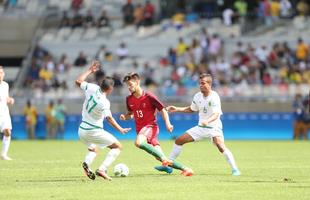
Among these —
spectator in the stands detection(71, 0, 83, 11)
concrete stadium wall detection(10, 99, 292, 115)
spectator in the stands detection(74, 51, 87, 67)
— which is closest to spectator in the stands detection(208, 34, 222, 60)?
concrete stadium wall detection(10, 99, 292, 115)

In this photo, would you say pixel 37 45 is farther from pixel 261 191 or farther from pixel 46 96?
pixel 261 191

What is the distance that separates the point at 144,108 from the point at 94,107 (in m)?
1.58

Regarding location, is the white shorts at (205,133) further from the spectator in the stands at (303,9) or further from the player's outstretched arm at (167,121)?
the spectator in the stands at (303,9)

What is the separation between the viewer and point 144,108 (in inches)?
766

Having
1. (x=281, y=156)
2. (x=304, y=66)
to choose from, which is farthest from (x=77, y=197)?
(x=304, y=66)

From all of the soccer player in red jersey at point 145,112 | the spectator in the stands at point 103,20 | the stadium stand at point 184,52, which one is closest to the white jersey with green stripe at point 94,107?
the soccer player in red jersey at point 145,112

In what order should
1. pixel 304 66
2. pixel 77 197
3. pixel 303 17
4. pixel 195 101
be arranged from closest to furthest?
pixel 77 197 → pixel 195 101 → pixel 304 66 → pixel 303 17

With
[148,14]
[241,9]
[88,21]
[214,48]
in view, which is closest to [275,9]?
[241,9]

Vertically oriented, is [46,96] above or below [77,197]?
below

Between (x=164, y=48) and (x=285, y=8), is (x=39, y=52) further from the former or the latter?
(x=285, y=8)

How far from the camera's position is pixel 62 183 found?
57.0 feet

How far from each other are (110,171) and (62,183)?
11.5 feet

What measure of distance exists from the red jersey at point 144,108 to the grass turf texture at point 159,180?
3.55 feet

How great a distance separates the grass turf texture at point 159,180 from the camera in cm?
1528
